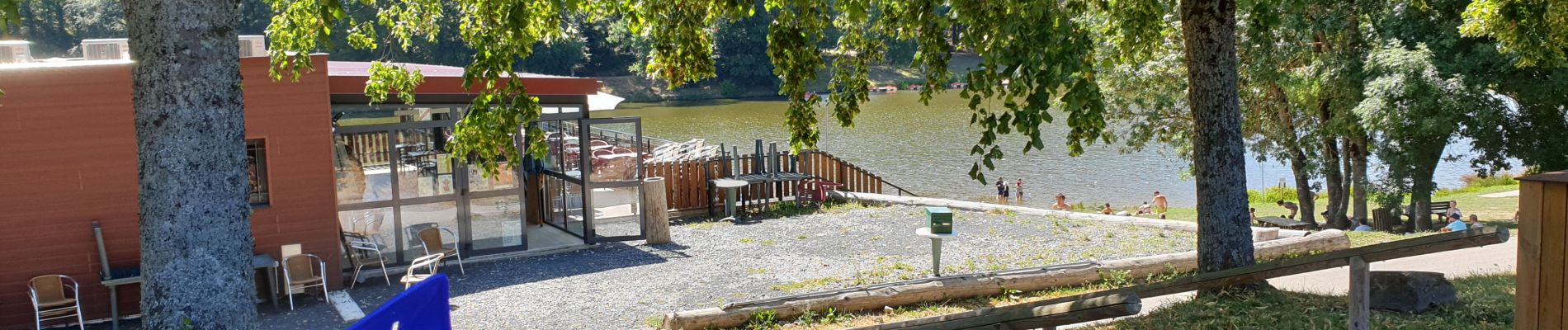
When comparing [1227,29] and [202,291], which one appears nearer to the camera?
[202,291]

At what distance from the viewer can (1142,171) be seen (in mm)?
29844

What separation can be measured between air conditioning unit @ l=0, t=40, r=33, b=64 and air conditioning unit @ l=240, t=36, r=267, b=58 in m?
2.58

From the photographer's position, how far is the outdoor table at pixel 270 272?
1024 centimetres

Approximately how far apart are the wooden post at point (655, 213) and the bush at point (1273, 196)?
16.6 meters

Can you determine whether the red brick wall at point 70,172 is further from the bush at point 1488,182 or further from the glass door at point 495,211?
the bush at point 1488,182

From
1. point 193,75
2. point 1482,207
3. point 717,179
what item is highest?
point 193,75

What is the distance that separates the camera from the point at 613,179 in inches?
550

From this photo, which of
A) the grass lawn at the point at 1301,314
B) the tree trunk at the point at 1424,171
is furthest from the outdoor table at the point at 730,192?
the tree trunk at the point at 1424,171

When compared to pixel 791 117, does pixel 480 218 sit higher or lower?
lower

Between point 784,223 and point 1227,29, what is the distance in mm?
8970

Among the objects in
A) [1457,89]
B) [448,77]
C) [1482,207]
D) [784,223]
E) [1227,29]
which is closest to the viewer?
[1227,29]

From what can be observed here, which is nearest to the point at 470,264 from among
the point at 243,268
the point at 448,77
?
the point at 448,77

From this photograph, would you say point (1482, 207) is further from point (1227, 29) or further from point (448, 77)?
point (448, 77)

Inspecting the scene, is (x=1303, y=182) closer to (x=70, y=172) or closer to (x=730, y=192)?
(x=730, y=192)
